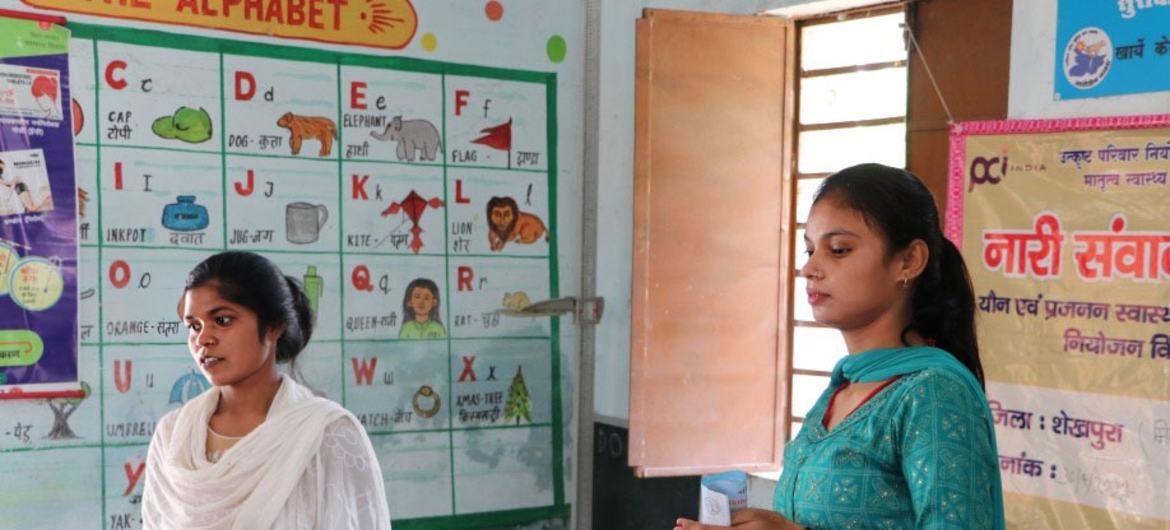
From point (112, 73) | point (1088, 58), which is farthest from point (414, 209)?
point (1088, 58)

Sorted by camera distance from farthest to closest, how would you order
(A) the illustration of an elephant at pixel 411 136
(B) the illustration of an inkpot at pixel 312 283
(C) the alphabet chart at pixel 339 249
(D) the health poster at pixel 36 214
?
(A) the illustration of an elephant at pixel 411 136, (B) the illustration of an inkpot at pixel 312 283, (C) the alphabet chart at pixel 339 249, (D) the health poster at pixel 36 214

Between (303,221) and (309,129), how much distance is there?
0.27 meters

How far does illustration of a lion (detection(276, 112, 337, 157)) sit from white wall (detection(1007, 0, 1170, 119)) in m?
1.91

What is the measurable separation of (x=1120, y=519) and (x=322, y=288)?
2234mm

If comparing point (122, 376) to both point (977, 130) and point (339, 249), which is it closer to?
point (339, 249)

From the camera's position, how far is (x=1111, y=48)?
280 cm

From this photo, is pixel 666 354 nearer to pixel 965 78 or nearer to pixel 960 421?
pixel 965 78

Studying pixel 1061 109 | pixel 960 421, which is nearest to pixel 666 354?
pixel 1061 109

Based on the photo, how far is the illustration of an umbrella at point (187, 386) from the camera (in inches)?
137

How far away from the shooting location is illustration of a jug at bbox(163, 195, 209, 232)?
3.46 metres

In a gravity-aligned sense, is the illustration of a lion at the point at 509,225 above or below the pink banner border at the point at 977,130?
below

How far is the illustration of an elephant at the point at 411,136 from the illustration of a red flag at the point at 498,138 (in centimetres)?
15

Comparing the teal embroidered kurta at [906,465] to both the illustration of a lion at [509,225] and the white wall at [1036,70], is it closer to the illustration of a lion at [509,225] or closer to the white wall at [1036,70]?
the white wall at [1036,70]

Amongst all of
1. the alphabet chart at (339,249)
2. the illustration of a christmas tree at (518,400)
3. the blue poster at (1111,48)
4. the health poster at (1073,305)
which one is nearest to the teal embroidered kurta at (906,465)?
the health poster at (1073,305)
